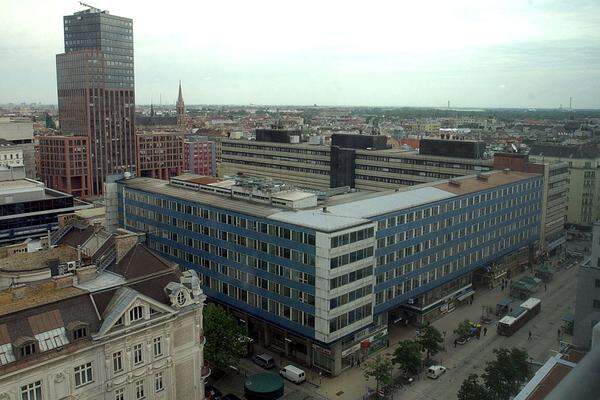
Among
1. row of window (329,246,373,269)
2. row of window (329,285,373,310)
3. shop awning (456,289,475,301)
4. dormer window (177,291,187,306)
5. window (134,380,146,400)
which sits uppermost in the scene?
row of window (329,246,373,269)

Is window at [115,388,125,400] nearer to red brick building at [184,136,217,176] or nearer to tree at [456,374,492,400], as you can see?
tree at [456,374,492,400]

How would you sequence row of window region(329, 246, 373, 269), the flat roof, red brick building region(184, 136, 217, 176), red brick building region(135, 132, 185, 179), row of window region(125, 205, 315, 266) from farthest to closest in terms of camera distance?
red brick building region(184, 136, 217, 176), red brick building region(135, 132, 185, 179), the flat roof, row of window region(125, 205, 315, 266), row of window region(329, 246, 373, 269)

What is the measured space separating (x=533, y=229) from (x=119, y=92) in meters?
73.8

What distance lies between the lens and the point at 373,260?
35.5 metres

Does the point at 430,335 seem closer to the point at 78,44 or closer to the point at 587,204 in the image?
the point at 587,204

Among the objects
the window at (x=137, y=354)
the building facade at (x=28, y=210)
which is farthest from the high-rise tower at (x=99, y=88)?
the window at (x=137, y=354)

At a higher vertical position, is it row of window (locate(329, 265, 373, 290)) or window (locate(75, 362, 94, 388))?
row of window (locate(329, 265, 373, 290))

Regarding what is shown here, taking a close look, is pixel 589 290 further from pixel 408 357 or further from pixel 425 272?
pixel 425 272

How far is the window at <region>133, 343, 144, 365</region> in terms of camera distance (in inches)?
966

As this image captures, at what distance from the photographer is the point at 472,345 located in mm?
38469

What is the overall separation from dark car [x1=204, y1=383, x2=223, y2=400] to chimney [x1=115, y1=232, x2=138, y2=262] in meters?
9.15

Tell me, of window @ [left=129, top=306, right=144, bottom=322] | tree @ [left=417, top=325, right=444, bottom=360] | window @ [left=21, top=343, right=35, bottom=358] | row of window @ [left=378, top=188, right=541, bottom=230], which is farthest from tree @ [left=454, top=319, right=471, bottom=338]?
window @ [left=21, top=343, right=35, bottom=358]

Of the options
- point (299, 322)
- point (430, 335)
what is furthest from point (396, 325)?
point (299, 322)

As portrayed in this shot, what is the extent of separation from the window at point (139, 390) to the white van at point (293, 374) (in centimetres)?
1045
